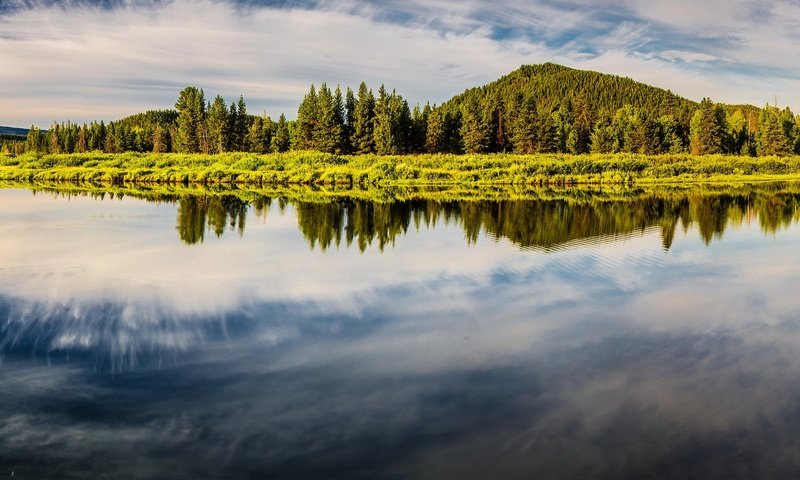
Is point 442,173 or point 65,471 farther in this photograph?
point 442,173

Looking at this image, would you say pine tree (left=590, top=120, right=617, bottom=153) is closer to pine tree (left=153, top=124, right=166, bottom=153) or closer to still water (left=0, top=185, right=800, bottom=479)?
still water (left=0, top=185, right=800, bottom=479)

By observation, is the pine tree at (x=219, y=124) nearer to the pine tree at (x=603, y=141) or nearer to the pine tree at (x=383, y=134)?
the pine tree at (x=383, y=134)

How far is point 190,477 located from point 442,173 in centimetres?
5696

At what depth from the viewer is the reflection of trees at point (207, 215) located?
75.6 ft

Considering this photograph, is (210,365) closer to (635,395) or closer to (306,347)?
(306,347)

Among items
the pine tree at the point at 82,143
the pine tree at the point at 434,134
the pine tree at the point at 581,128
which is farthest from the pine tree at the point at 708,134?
the pine tree at the point at 82,143

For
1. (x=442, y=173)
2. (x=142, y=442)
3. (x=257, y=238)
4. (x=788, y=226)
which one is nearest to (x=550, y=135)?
(x=442, y=173)

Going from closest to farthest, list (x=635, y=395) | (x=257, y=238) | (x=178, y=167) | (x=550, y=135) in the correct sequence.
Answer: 1. (x=635, y=395)
2. (x=257, y=238)
3. (x=178, y=167)
4. (x=550, y=135)

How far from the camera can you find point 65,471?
6211mm

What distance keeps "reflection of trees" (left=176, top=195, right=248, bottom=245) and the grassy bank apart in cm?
2056

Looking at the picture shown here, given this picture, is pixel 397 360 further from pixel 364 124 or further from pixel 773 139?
pixel 773 139

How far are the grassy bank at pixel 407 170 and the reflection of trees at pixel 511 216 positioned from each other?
60.5 feet

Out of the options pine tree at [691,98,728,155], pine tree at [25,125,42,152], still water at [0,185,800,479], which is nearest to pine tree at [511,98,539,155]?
pine tree at [691,98,728,155]

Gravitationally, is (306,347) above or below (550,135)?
below
